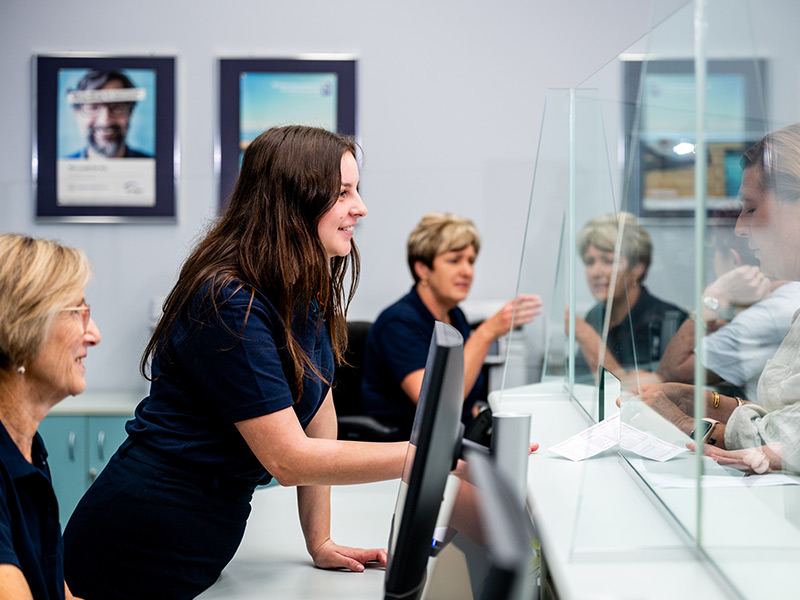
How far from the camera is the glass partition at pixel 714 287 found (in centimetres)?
88

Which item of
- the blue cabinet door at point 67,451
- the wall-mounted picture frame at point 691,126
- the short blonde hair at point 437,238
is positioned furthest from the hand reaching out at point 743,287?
the blue cabinet door at point 67,451

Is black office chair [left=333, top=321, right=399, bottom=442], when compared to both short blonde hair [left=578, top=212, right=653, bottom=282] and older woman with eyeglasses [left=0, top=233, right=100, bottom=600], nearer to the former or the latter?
short blonde hair [left=578, top=212, right=653, bottom=282]

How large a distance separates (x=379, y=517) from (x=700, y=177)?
95 centimetres

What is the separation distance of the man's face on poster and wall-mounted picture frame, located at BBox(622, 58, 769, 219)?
2878 mm

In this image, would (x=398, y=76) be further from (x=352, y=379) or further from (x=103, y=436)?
(x=103, y=436)

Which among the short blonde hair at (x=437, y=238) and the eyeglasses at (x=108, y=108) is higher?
the eyeglasses at (x=108, y=108)

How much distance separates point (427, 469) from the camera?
705mm

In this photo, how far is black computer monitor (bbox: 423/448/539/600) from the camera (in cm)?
48

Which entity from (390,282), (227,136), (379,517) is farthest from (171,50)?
(379,517)

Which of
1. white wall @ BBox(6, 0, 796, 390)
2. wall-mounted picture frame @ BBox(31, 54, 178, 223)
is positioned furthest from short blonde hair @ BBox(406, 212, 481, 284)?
wall-mounted picture frame @ BBox(31, 54, 178, 223)

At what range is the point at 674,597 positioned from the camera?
0.77 metres

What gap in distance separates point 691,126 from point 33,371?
2.92ft

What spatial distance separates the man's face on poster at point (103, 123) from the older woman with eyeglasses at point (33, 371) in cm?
273

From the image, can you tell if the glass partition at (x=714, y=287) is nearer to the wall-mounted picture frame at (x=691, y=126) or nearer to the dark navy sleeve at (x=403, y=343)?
the wall-mounted picture frame at (x=691, y=126)
